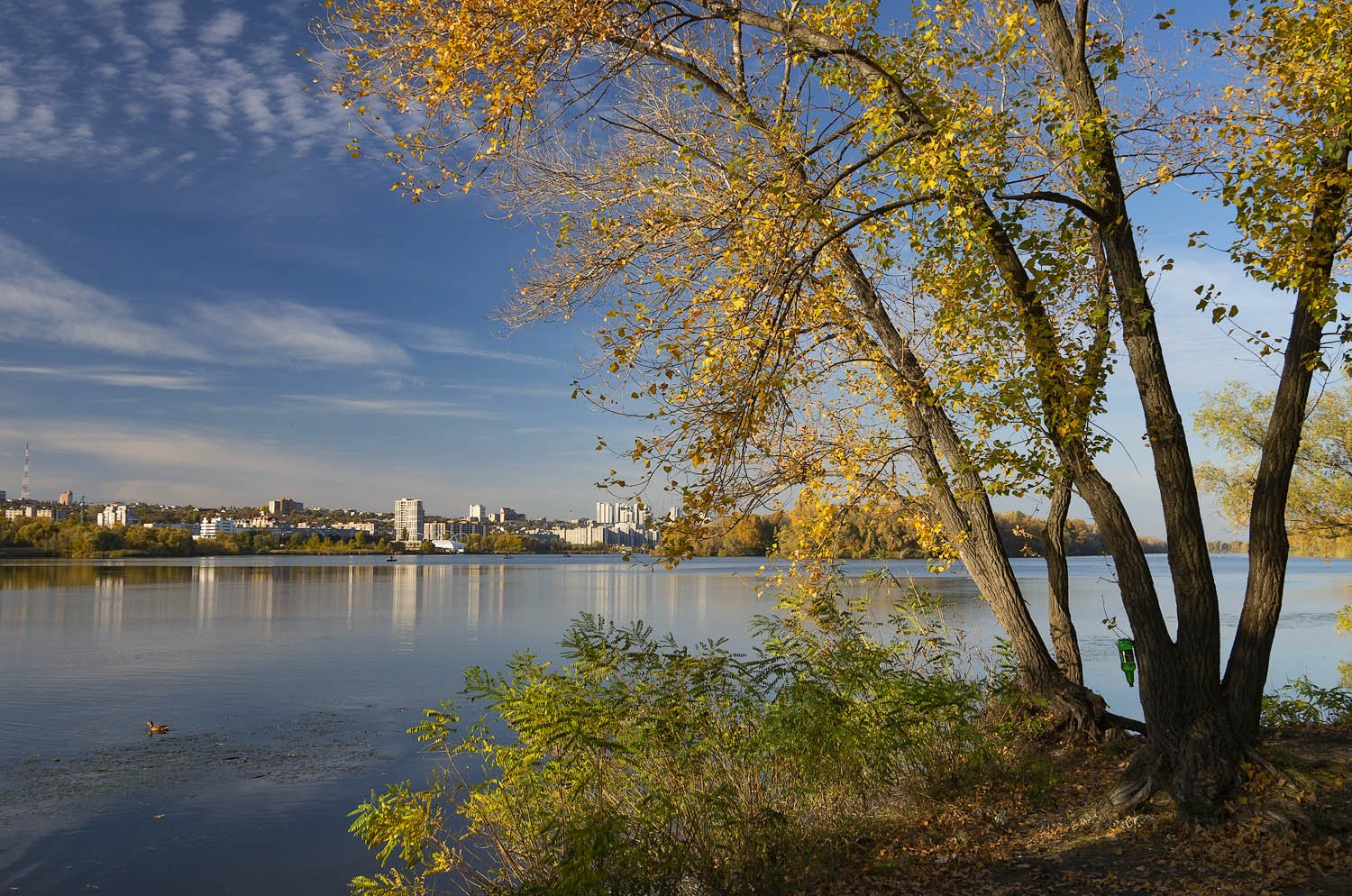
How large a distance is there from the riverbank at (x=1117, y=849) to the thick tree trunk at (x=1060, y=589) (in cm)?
246

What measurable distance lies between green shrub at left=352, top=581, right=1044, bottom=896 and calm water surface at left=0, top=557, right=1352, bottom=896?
3.46 m

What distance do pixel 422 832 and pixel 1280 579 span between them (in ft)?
19.1

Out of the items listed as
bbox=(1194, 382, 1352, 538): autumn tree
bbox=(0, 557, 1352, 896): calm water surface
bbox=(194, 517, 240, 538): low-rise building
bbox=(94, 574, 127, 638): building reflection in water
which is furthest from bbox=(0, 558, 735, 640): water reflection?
bbox=(194, 517, 240, 538): low-rise building

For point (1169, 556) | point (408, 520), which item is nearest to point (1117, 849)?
point (1169, 556)

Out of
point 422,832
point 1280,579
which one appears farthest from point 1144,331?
point 422,832

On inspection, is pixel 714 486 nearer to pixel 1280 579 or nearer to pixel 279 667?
pixel 1280 579

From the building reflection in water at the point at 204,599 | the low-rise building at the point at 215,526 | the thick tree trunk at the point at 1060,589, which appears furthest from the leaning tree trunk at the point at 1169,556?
the low-rise building at the point at 215,526

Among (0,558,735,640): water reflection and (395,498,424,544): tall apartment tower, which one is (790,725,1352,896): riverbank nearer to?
(0,558,735,640): water reflection

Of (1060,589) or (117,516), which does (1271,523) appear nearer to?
(1060,589)

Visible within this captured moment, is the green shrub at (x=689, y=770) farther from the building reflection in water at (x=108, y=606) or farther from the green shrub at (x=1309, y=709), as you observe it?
the building reflection in water at (x=108, y=606)

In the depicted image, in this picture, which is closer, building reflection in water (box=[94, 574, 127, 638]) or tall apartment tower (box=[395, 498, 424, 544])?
building reflection in water (box=[94, 574, 127, 638])

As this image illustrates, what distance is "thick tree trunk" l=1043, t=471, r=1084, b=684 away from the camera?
8896 millimetres

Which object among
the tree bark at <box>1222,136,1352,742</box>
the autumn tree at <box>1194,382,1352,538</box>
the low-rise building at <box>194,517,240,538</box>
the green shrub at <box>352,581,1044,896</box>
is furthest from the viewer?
the low-rise building at <box>194,517,240,538</box>

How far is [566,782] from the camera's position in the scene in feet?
19.1
